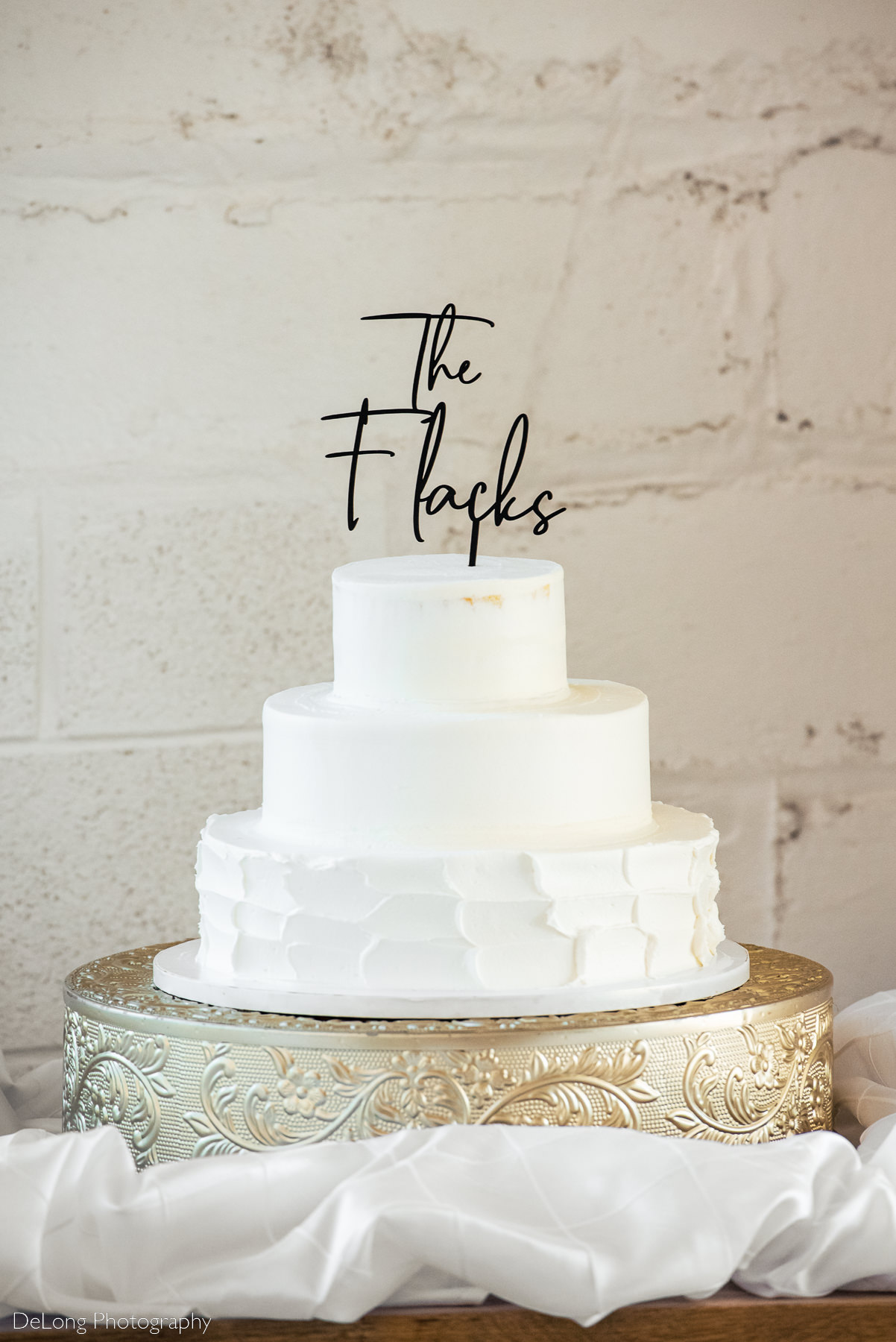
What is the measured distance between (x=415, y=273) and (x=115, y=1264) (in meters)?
1.12

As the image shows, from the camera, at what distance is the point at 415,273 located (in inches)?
62.7

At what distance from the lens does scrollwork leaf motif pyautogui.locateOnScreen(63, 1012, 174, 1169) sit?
3.09 feet

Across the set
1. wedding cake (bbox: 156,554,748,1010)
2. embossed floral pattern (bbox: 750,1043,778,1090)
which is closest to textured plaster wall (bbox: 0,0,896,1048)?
wedding cake (bbox: 156,554,748,1010)

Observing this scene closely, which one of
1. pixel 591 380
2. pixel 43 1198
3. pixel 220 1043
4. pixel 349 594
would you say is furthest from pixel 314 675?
pixel 43 1198

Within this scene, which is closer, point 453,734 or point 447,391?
point 453,734

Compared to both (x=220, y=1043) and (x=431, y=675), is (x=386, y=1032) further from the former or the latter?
(x=431, y=675)

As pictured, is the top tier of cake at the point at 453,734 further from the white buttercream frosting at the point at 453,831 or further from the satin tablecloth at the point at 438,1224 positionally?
the satin tablecloth at the point at 438,1224

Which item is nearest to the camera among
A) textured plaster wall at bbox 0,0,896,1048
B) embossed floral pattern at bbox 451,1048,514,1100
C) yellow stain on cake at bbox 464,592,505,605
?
embossed floral pattern at bbox 451,1048,514,1100

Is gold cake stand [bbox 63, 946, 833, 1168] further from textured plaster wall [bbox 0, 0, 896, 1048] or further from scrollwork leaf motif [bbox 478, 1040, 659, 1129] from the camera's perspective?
textured plaster wall [bbox 0, 0, 896, 1048]

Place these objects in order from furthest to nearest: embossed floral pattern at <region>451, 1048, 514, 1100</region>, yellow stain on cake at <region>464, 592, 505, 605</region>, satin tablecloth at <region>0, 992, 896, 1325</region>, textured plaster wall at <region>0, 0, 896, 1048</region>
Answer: textured plaster wall at <region>0, 0, 896, 1048</region> < yellow stain on cake at <region>464, 592, 505, 605</region> < embossed floral pattern at <region>451, 1048, 514, 1100</region> < satin tablecloth at <region>0, 992, 896, 1325</region>

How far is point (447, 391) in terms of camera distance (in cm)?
160

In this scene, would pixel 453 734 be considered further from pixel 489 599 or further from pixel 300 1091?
pixel 300 1091

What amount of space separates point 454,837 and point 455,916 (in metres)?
0.06

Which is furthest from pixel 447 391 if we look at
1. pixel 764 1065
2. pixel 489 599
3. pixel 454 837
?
pixel 764 1065
